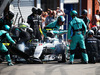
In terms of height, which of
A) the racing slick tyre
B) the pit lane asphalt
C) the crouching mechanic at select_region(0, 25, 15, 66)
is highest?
the crouching mechanic at select_region(0, 25, 15, 66)

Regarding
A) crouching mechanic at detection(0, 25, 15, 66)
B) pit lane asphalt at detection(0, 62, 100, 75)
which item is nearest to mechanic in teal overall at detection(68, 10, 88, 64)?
pit lane asphalt at detection(0, 62, 100, 75)

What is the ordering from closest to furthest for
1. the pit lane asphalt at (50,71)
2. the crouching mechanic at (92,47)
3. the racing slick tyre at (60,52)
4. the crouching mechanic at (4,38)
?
the pit lane asphalt at (50,71)
the crouching mechanic at (4,38)
the crouching mechanic at (92,47)
the racing slick tyre at (60,52)

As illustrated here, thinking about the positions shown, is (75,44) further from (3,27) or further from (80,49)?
(3,27)

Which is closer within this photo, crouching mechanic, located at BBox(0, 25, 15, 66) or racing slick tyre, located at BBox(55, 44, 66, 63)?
crouching mechanic, located at BBox(0, 25, 15, 66)

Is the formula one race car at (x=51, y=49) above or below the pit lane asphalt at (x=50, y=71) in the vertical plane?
above

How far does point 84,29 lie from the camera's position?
42.0ft

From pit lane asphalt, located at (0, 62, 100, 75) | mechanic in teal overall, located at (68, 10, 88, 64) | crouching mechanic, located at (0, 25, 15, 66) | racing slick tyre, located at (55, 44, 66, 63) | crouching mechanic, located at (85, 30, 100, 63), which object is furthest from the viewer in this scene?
racing slick tyre, located at (55, 44, 66, 63)

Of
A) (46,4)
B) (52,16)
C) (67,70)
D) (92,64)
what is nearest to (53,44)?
(92,64)

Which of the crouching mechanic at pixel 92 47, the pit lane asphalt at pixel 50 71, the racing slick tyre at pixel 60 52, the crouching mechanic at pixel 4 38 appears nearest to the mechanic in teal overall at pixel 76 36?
the crouching mechanic at pixel 92 47

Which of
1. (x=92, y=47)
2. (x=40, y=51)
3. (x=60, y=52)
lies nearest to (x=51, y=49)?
(x=60, y=52)

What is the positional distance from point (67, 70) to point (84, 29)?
2.52 meters

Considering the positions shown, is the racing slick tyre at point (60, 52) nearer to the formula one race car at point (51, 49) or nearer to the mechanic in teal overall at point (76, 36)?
the formula one race car at point (51, 49)

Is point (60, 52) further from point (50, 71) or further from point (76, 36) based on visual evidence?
point (50, 71)

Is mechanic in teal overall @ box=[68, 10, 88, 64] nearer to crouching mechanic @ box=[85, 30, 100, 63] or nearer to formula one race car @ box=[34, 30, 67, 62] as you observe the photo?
crouching mechanic @ box=[85, 30, 100, 63]
